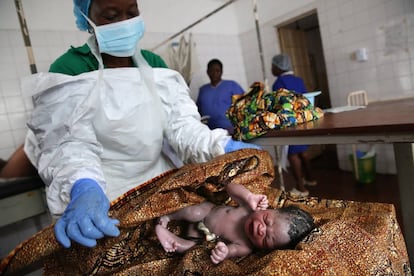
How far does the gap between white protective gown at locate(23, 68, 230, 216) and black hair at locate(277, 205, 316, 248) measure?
0.38m

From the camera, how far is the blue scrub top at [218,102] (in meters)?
3.62

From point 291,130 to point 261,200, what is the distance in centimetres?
36

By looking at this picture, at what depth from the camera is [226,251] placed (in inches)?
29.2

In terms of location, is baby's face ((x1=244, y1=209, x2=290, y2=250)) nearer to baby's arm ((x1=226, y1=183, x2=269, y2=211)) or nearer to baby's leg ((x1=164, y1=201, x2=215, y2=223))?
baby's arm ((x1=226, y1=183, x2=269, y2=211))

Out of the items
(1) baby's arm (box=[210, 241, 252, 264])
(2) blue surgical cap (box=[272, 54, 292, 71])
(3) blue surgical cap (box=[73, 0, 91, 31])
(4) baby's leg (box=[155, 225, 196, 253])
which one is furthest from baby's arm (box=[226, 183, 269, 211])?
(2) blue surgical cap (box=[272, 54, 292, 71])

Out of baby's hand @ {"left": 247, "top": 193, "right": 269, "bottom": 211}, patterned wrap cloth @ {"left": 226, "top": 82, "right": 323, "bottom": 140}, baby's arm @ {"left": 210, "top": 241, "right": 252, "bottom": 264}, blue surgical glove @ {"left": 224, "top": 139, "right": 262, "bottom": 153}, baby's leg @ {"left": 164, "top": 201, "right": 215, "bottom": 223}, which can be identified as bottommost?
baby's arm @ {"left": 210, "top": 241, "right": 252, "bottom": 264}

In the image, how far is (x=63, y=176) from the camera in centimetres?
86

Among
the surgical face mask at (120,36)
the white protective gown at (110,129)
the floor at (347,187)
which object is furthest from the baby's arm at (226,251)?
the floor at (347,187)

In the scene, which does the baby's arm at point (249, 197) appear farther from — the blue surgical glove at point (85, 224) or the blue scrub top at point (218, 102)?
the blue scrub top at point (218, 102)

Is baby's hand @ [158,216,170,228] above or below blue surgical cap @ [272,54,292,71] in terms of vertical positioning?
below

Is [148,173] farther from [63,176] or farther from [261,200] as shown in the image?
[261,200]

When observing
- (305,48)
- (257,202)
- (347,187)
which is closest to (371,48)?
(305,48)

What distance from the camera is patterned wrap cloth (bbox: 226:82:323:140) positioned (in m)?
1.26

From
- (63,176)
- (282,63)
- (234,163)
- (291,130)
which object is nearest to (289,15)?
(282,63)
